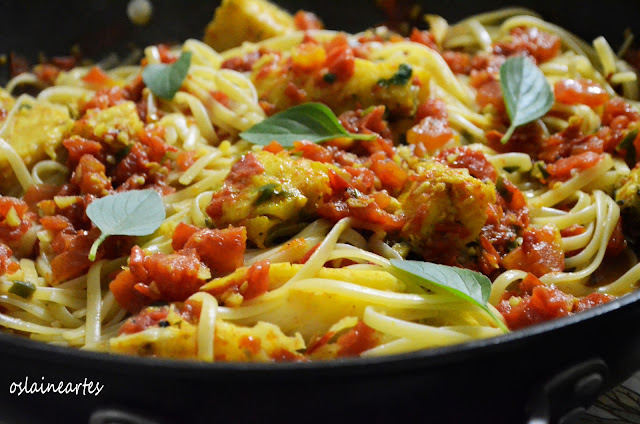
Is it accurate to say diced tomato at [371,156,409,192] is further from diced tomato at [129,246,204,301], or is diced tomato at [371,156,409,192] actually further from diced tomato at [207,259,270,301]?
diced tomato at [129,246,204,301]

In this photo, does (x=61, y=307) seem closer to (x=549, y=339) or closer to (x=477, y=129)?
(x=549, y=339)

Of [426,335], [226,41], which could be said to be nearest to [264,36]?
[226,41]

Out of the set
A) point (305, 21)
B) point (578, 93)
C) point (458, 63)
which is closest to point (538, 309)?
point (578, 93)

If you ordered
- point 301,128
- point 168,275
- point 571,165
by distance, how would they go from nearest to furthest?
point 168,275 < point 301,128 < point 571,165

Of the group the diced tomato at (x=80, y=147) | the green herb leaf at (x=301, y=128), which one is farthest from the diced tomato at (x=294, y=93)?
the diced tomato at (x=80, y=147)

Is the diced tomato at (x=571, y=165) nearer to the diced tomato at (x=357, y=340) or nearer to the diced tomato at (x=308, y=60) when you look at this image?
the diced tomato at (x=308, y=60)

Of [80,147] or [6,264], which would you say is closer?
[6,264]

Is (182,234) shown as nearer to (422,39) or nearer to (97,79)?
(97,79)
